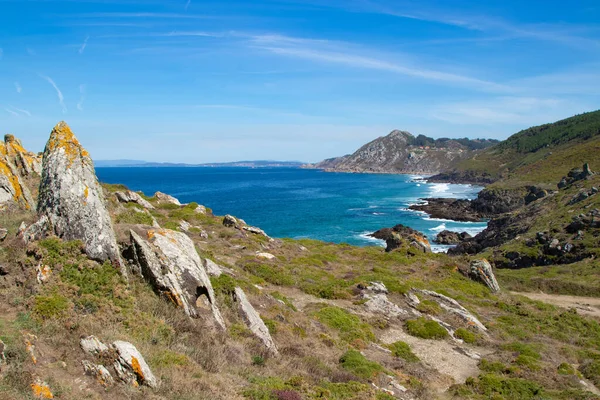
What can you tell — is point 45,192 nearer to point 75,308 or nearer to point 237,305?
point 75,308

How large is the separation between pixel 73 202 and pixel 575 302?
4322 cm

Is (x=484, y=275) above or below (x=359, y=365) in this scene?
below

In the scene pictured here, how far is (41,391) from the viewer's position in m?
→ 7.57

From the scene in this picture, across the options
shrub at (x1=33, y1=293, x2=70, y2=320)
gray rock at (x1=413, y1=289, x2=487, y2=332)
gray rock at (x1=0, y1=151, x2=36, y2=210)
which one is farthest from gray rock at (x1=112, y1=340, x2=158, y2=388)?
gray rock at (x1=413, y1=289, x2=487, y2=332)

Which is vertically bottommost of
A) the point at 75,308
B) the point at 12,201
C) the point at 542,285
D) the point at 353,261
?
the point at 542,285

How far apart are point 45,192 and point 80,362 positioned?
7174mm

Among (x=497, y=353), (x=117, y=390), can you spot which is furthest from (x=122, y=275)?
(x=497, y=353)

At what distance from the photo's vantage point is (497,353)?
21.0m

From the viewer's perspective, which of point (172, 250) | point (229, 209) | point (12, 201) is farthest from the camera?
point (229, 209)

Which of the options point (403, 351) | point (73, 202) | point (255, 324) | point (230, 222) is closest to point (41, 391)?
point (73, 202)

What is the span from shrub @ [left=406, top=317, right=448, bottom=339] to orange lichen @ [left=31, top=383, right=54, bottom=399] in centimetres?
1921

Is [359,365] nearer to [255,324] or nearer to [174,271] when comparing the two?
[255,324]

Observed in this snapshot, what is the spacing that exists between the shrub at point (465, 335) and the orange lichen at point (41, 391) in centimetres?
2174

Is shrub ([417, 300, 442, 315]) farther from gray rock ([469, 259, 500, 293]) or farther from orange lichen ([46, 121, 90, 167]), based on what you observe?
orange lichen ([46, 121, 90, 167])
